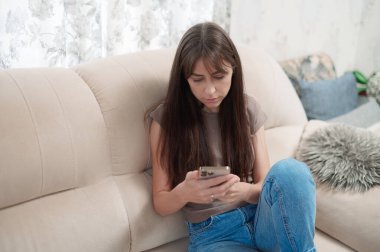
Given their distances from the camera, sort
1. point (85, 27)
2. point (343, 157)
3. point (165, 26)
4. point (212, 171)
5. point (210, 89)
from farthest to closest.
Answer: point (165, 26), point (85, 27), point (343, 157), point (210, 89), point (212, 171)

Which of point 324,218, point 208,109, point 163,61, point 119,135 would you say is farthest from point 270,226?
point 163,61

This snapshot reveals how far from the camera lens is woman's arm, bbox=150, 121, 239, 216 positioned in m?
1.15

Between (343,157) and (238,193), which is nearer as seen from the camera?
(238,193)

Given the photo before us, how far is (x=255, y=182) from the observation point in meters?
1.39

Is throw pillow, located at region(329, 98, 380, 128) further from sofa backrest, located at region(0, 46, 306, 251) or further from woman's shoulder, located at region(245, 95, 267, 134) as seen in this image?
sofa backrest, located at region(0, 46, 306, 251)

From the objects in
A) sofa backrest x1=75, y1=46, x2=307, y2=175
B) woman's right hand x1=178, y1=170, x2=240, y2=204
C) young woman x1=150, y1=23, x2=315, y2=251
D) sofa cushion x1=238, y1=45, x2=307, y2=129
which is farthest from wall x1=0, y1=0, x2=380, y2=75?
woman's right hand x1=178, y1=170, x2=240, y2=204

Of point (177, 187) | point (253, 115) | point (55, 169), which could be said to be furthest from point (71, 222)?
point (253, 115)

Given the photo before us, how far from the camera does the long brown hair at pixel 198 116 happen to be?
3.92 feet

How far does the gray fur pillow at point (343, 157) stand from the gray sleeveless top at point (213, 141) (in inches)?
9.8

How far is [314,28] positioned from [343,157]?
1.31m

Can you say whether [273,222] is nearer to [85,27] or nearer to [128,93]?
[128,93]

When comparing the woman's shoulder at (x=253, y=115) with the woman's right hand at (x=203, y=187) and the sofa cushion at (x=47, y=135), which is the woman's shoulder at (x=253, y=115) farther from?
the sofa cushion at (x=47, y=135)

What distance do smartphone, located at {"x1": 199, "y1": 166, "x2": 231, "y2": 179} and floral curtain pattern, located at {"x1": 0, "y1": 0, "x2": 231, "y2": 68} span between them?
0.78 meters

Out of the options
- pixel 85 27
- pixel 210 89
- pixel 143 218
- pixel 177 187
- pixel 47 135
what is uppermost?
pixel 85 27
